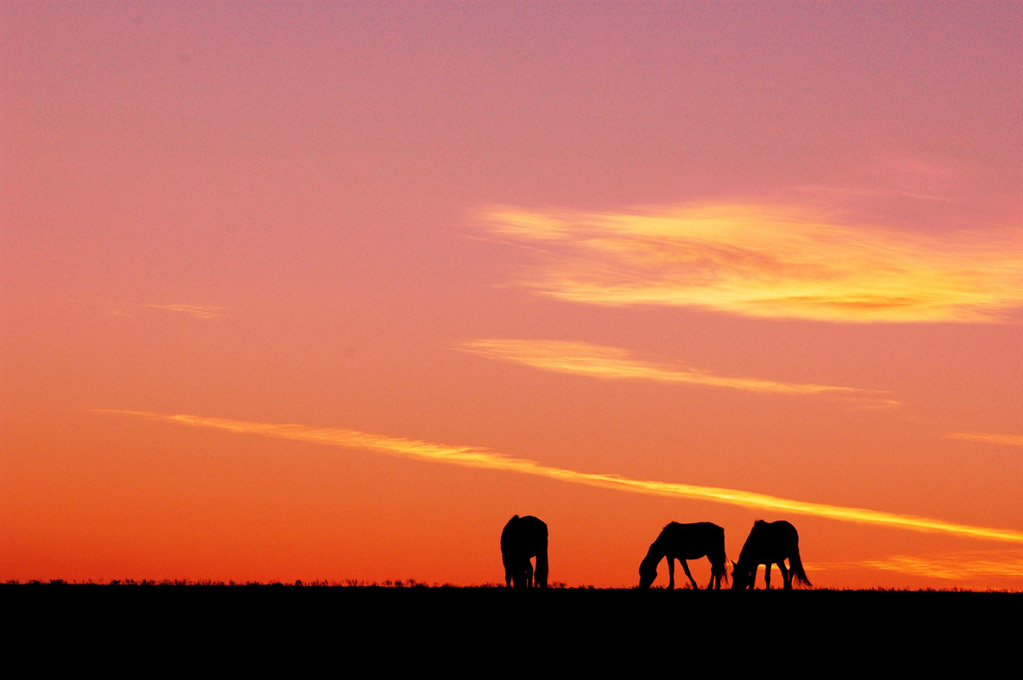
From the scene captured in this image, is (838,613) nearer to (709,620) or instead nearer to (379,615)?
(709,620)

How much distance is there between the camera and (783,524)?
131 feet

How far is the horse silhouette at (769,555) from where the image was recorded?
1553 inches

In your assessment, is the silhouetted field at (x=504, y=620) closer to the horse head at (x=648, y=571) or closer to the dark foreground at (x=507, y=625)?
the dark foreground at (x=507, y=625)

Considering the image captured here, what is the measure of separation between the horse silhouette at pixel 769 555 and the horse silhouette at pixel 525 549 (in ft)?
18.3

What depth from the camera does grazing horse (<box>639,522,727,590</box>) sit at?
39812 mm

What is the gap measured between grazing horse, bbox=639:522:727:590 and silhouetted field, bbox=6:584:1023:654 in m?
11.1

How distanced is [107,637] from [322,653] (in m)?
3.52

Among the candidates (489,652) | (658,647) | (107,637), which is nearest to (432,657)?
(489,652)

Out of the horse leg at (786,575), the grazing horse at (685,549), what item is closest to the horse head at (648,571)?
the grazing horse at (685,549)

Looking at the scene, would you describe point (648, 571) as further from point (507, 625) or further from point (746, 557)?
point (507, 625)

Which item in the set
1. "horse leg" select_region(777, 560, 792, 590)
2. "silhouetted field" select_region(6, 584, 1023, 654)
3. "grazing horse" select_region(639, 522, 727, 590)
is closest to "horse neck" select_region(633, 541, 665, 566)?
"grazing horse" select_region(639, 522, 727, 590)

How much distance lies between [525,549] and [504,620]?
52.3 ft

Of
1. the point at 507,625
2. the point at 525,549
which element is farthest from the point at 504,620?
the point at 525,549

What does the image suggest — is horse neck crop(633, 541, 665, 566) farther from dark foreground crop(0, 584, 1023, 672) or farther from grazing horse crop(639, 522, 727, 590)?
dark foreground crop(0, 584, 1023, 672)
